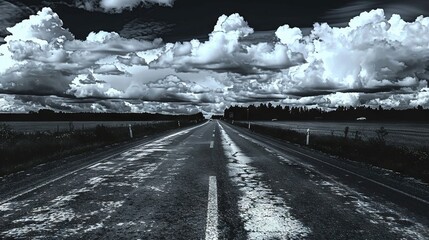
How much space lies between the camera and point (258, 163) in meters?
10.7

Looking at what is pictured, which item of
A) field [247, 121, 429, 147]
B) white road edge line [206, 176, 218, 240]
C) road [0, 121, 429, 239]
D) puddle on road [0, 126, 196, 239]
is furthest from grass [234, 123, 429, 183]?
puddle on road [0, 126, 196, 239]

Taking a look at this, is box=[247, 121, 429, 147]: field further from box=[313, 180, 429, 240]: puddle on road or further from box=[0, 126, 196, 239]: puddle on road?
box=[0, 126, 196, 239]: puddle on road

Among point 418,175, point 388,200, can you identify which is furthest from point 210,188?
point 418,175

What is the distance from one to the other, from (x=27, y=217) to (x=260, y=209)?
11.5 feet

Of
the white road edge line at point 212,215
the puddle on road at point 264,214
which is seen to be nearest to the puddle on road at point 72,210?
the white road edge line at point 212,215

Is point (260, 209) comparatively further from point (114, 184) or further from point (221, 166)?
point (221, 166)

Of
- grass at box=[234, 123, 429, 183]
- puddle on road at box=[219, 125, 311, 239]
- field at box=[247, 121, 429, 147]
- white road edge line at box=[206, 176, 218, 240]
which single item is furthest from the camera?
field at box=[247, 121, 429, 147]

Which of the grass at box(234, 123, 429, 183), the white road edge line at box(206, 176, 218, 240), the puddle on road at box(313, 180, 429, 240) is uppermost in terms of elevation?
the white road edge line at box(206, 176, 218, 240)

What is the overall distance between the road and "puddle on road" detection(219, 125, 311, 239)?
0.01m

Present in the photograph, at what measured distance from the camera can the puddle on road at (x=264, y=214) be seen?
408 cm

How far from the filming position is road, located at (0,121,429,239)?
13.6ft

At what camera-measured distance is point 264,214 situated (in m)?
4.92

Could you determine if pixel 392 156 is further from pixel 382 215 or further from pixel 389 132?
pixel 389 132

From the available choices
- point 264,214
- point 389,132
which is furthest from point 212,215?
point 389,132
